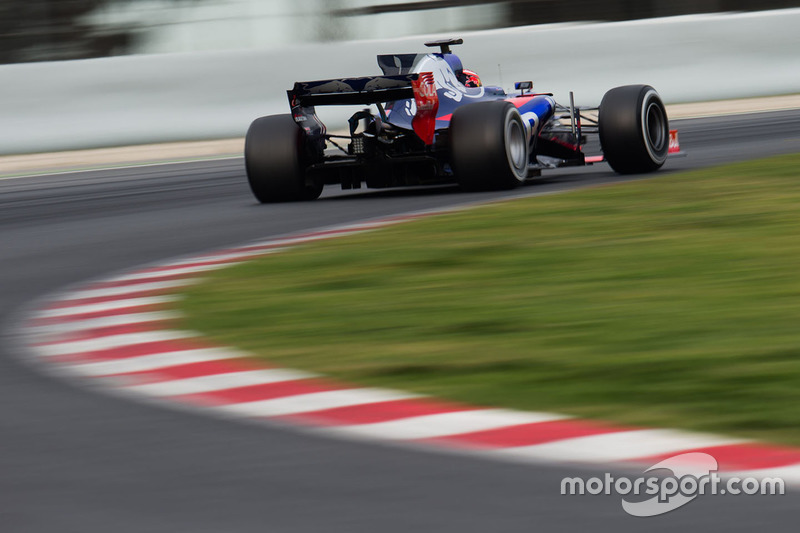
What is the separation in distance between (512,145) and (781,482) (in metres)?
7.33

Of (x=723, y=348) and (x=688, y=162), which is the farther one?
(x=688, y=162)

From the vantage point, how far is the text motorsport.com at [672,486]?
303 cm

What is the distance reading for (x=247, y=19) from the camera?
19172mm

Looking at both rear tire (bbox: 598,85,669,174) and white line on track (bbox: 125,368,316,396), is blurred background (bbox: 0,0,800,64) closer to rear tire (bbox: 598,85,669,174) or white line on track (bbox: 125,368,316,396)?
rear tire (bbox: 598,85,669,174)

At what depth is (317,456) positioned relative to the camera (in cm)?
355

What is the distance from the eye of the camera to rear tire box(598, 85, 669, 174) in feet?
34.8

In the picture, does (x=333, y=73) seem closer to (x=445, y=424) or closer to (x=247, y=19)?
(x=247, y=19)

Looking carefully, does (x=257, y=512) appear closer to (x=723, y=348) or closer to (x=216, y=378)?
(x=216, y=378)

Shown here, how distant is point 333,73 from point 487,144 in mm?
9158

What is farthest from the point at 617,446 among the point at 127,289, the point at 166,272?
the point at 166,272

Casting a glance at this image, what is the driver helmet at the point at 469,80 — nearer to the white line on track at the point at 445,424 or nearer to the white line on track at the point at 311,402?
the white line on track at the point at 311,402

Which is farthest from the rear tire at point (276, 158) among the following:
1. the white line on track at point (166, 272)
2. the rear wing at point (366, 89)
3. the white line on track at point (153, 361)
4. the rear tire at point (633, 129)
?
the white line on track at point (153, 361)

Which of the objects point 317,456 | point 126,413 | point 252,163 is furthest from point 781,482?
point 252,163

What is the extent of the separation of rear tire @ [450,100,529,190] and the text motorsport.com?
6.75 metres
